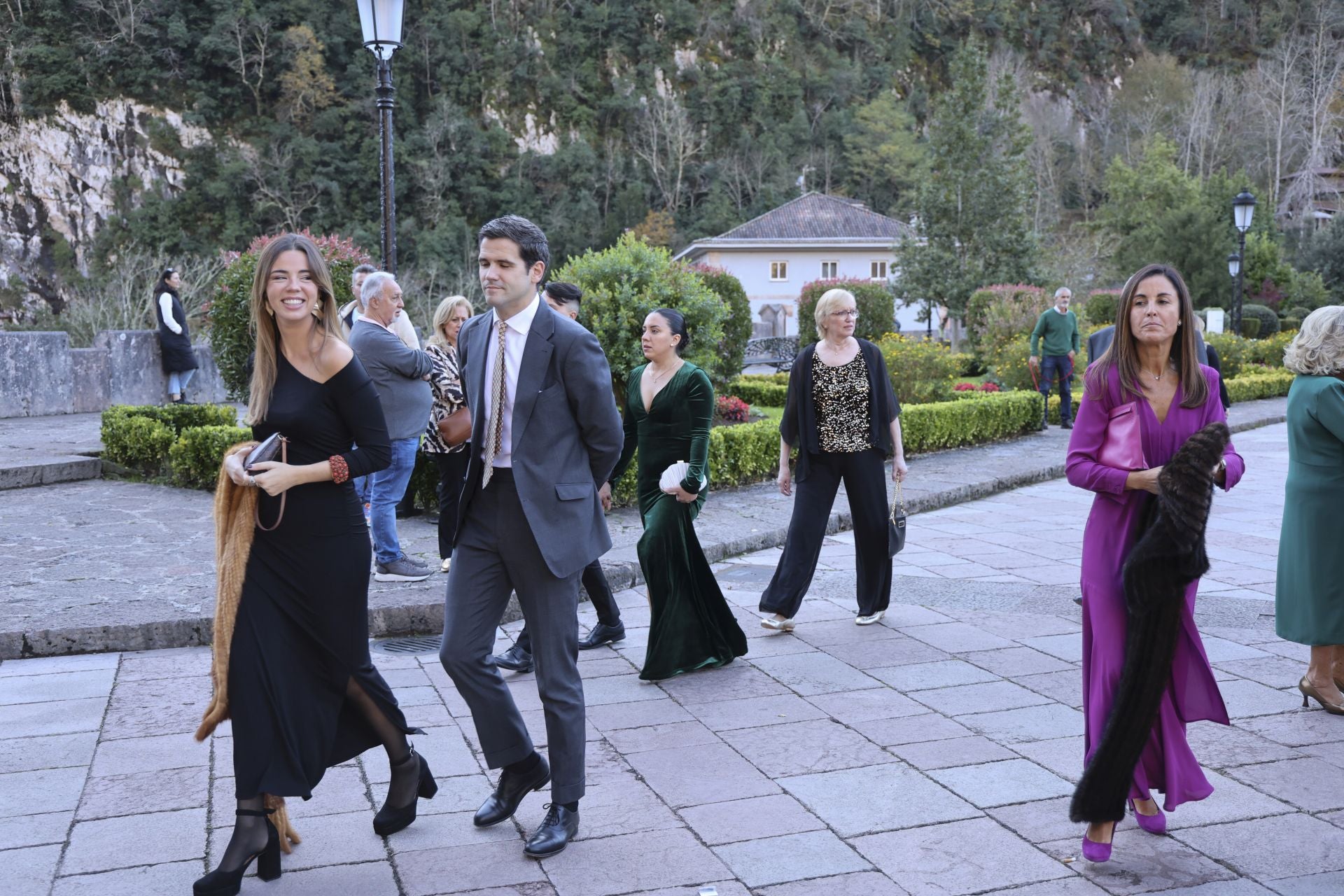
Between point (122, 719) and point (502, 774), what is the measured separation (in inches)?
78.0

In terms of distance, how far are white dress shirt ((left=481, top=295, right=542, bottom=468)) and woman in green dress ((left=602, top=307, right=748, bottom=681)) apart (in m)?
1.63

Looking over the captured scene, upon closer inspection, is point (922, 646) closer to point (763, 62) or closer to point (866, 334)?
point (866, 334)

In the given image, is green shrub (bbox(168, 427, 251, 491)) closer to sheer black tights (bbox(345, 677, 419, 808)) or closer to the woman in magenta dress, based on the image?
sheer black tights (bbox(345, 677, 419, 808))

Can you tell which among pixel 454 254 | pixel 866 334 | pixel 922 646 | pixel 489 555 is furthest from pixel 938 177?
pixel 489 555

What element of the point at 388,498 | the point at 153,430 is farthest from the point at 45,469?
the point at 388,498

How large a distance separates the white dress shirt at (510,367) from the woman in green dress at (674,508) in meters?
1.63

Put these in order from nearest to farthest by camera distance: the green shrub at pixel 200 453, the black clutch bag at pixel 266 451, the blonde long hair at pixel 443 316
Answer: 1. the black clutch bag at pixel 266 451
2. the blonde long hair at pixel 443 316
3. the green shrub at pixel 200 453

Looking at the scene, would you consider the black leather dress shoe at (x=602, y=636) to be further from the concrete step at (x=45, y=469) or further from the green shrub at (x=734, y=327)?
the green shrub at (x=734, y=327)

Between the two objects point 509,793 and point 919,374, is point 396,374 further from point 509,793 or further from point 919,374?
point 919,374

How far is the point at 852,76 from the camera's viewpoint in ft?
255

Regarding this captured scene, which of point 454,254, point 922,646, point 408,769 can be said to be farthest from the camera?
point 454,254

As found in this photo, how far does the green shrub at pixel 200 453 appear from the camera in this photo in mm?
9766

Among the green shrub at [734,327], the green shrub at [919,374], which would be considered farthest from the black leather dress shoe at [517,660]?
the green shrub at [734,327]

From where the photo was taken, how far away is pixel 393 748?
3.39 m
